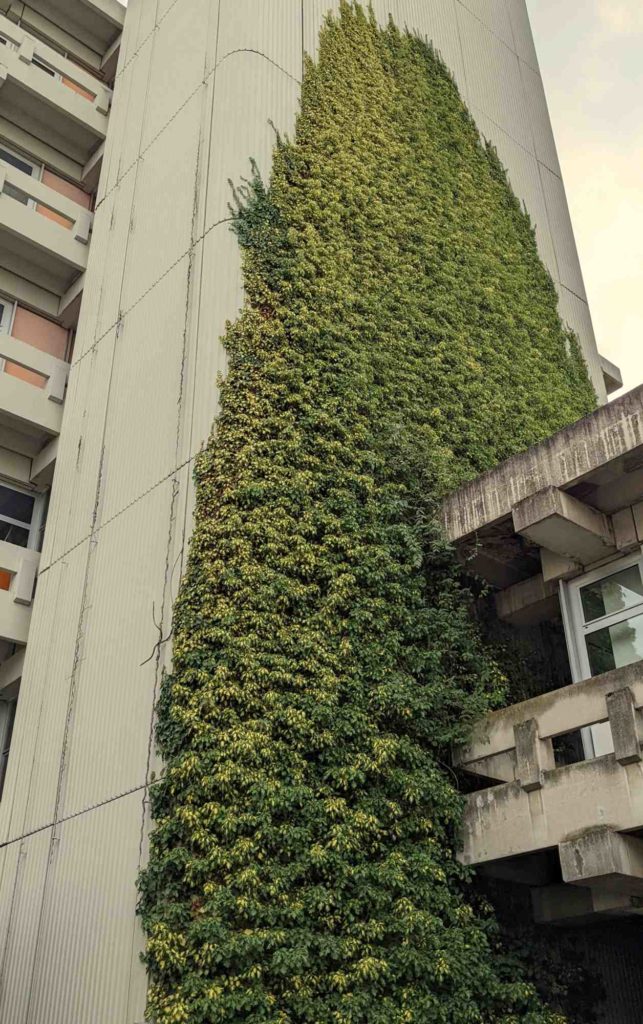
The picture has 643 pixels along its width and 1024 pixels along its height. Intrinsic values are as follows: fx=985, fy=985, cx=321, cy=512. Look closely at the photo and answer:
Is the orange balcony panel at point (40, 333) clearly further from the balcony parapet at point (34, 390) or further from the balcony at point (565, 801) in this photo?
the balcony at point (565, 801)

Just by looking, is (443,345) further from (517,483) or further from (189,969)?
(189,969)

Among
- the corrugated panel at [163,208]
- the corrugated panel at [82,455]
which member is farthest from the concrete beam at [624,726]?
the corrugated panel at [163,208]

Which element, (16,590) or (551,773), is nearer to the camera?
(551,773)

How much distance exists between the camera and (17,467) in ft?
71.6

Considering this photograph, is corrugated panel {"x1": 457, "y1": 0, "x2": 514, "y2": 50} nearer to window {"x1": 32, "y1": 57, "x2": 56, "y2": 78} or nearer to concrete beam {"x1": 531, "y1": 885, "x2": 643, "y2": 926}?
window {"x1": 32, "y1": 57, "x2": 56, "y2": 78}

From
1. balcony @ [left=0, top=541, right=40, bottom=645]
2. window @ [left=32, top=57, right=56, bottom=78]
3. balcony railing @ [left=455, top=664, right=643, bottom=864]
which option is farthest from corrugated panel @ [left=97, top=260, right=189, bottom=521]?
window @ [left=32, top=57, right=56, bottom=78]

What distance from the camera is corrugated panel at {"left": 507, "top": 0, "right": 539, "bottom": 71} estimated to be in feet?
93.5

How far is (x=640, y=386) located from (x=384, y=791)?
6.35 m

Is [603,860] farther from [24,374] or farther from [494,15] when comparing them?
[494,15]

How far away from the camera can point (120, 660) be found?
1509 cm

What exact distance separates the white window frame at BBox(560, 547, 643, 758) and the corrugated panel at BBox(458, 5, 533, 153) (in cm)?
1501

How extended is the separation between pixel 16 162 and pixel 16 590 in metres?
11.7

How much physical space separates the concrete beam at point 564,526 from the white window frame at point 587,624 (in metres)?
0.26

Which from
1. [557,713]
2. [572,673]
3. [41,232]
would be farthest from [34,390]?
[557,713]
